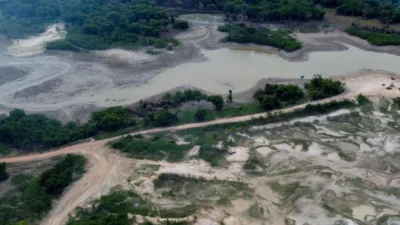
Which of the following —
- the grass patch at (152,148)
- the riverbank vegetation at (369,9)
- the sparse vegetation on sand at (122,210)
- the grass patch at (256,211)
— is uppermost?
the riverbank vegetation at (369,9)

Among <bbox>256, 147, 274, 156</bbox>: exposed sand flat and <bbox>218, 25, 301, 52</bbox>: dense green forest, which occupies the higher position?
<bbox>218, 25, 301, 52</bbox>: dense green forest

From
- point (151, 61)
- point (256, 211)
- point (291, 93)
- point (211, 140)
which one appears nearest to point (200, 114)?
point (211, 140)

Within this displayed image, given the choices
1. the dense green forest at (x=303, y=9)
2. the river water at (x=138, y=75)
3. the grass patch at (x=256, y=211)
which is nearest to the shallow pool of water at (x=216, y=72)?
the river water at (x=138, y=75)

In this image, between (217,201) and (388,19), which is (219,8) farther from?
(217,201)

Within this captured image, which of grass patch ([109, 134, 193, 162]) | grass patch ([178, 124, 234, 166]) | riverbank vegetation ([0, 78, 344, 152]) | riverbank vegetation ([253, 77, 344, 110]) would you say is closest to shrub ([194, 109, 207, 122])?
riverbank vegetation ([0, 78, 344, 152])

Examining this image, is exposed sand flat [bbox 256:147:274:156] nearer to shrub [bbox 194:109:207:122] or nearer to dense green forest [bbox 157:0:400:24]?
shrub [bbox 194:109:207:122]

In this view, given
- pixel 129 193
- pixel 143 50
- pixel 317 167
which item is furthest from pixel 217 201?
pixel 143 50

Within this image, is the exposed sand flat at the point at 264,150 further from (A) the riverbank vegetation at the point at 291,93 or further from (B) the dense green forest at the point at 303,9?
(B) the dense green forest at the point at 303,9
